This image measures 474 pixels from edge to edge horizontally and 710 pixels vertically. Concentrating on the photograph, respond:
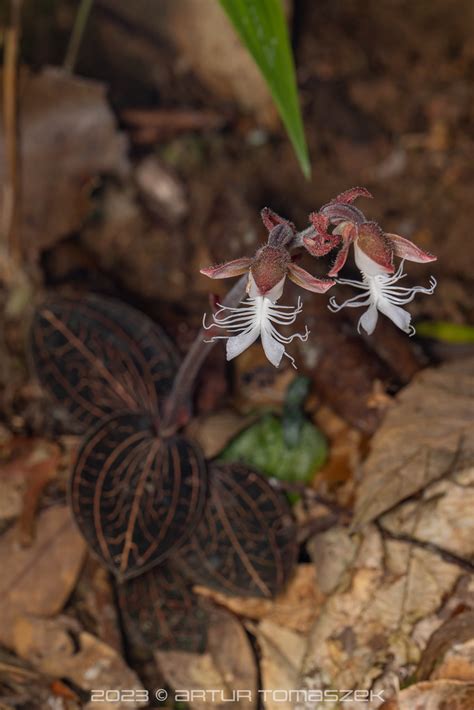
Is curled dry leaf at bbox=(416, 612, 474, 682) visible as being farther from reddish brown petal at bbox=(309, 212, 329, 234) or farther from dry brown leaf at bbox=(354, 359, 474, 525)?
reddish brown petal at bbox=(309, 212, 329, 234)

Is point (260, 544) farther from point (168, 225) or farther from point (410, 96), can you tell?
point (410, 96)

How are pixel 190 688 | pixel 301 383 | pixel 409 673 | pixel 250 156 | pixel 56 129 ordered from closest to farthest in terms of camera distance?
pixel 409 673, pixel 190 688, pixel 301 383, pixel 56 129, pixel 250 156

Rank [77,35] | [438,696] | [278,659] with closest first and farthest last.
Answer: [438,696]
[278,659]
[77,35]

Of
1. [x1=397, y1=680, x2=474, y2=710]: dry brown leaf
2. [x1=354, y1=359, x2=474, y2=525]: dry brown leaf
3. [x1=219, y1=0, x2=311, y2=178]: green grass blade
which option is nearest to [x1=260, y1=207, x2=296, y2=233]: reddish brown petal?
[x1=219, y1=0, x2=311, y2=178]: green grass blade

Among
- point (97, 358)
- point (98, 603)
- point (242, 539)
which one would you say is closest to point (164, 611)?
point (98, 603)

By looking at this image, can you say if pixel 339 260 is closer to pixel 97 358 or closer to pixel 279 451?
pixel 279 451

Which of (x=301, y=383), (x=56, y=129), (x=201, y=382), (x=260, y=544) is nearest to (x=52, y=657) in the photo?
(x=260, y=544)

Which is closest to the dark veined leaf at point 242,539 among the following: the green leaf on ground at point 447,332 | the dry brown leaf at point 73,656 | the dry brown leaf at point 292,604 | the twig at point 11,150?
the dry brown leaf at point 292,604

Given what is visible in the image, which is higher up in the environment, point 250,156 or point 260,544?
point 250,156
